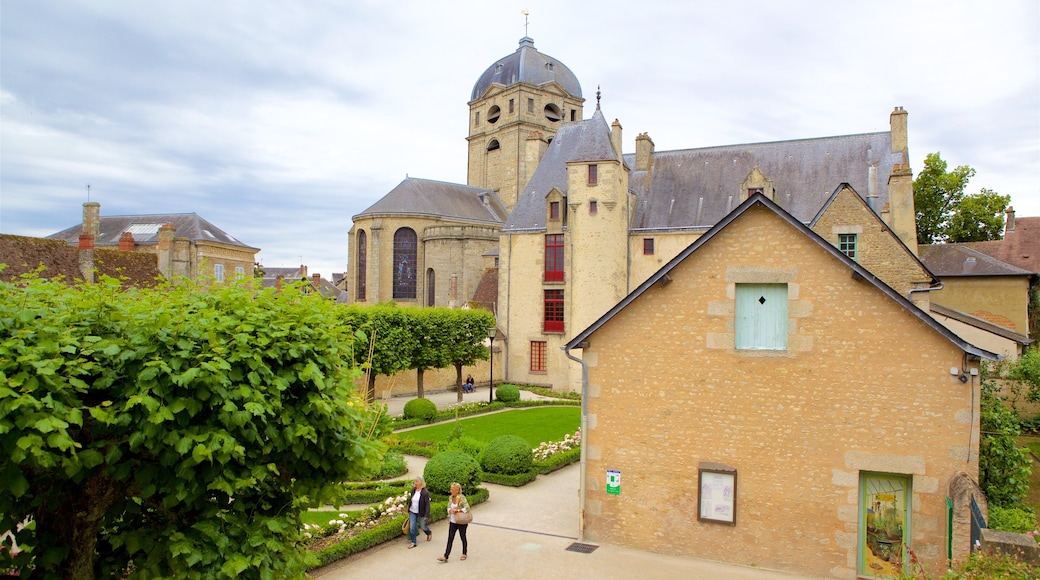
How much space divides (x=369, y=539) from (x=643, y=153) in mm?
27754

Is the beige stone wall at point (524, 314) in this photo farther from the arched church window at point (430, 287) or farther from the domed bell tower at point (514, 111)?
the domed bell tower at point (514, 111)

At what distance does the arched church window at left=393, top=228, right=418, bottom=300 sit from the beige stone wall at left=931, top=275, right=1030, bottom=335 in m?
30.6

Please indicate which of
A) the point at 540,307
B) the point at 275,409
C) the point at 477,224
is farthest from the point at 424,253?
the point at 275,409

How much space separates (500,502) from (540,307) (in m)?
20.4

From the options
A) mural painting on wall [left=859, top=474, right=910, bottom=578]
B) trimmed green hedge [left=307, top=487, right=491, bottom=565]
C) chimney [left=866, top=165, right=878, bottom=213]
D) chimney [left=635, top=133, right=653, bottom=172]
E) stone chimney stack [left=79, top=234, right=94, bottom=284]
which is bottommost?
trimmed green hedge [left=307, top=487, right=491, bottom=565]

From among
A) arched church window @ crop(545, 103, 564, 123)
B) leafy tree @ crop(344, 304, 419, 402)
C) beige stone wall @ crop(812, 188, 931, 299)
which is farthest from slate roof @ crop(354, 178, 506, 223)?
beige stone wall @ crop(812, 188, 931, 299)

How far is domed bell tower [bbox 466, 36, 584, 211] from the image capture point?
56000 millimetres

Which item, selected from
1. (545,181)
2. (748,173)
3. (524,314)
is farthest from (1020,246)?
(524,314)

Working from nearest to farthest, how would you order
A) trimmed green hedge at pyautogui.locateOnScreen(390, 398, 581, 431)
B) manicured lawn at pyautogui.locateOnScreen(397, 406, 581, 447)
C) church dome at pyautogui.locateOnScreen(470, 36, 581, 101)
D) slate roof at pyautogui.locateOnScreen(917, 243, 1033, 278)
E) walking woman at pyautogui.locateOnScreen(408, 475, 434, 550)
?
walking woman at pyautogui.locateOnScreen(408, 475, 434, 550) < manicured lawn at pyautogui.locateOnScreen(397, 406, 581, 447) < trimmed green hedge at pyautogui.locateOnScreen(390, 398, 581, 431) < slate roof at pyautogui.locateOnScreen(917, 243, 1033, 278) < church dome at pyautogui.locateOnScreen(470, 36, 581, 101)

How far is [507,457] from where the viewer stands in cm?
1655

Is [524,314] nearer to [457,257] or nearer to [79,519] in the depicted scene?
[457,257]

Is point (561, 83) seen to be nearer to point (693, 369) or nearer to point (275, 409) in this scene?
point (693, 369)

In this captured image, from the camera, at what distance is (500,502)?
14867mm

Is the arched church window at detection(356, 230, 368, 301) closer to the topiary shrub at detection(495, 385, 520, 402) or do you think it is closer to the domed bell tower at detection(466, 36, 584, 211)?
the domed bell tower at detection(466, 36, 584, 211)
